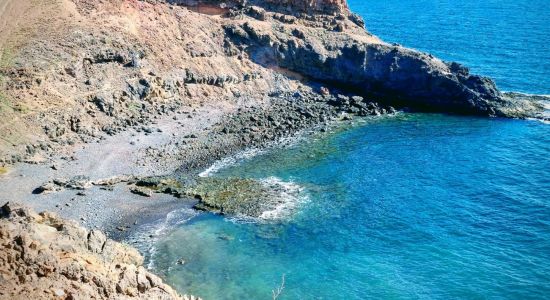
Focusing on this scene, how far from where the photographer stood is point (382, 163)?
2389 inches

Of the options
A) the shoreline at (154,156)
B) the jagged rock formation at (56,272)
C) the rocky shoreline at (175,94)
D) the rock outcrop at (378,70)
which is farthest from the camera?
the rock outcrop at (378,70)

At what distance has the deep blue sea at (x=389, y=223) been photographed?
4016cm

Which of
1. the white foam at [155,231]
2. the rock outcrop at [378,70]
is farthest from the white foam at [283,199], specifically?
the rock outcrop at [378,70]

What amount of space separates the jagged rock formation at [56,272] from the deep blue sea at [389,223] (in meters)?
11.2

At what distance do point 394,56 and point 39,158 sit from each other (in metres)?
48.9

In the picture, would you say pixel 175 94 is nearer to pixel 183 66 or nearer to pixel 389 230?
pixel 183 66

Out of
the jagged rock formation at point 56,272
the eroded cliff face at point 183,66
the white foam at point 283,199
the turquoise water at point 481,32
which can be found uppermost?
the turquoise water at point 481,32

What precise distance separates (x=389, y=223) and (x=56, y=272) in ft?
107

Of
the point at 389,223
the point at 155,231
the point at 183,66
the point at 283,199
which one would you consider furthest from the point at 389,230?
the point at 183,66

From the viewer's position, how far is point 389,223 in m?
48.4

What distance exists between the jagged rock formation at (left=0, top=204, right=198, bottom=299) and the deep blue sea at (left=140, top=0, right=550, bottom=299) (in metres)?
11.2

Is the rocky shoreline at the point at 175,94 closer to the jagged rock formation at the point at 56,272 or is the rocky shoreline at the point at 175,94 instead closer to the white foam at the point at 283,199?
the white foam at the point at 283,199

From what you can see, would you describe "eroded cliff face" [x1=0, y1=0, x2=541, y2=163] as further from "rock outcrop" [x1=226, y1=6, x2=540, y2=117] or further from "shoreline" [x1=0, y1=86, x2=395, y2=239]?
"shoreline" [x1=0, y1=86, x2=395, y2=239]

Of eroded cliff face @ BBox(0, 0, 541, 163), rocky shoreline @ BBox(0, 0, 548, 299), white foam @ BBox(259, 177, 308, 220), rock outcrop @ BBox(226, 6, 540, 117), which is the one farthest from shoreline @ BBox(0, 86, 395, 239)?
white foam @ BBox(259, 177, 308, 220)
